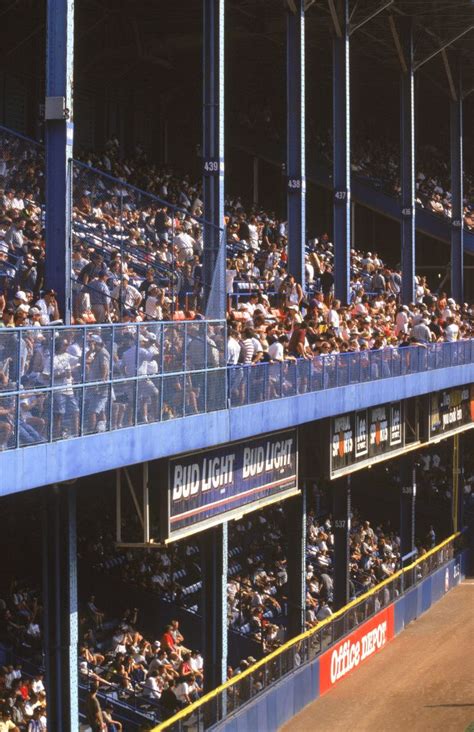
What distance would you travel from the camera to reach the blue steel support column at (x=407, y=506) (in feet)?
123

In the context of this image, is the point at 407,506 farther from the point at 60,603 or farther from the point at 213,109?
the point at 60,603

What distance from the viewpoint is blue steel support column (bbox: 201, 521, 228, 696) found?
23.7m

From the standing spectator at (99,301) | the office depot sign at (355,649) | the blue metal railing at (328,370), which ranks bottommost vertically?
the office depot sign at (355,649)

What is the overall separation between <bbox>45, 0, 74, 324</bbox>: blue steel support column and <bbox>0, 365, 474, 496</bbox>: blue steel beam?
2043 millimetres

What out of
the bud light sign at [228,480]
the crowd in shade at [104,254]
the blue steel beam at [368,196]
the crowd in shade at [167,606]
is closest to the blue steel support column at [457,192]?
the blue steel beam at [368,196]

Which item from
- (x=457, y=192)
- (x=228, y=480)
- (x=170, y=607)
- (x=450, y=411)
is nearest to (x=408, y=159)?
(x=457, y=192)

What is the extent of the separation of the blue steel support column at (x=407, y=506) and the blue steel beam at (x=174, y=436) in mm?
7549

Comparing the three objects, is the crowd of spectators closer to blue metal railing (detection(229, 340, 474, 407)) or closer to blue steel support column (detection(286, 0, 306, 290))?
blue metal railing (detection(229, 340, 474, 407))

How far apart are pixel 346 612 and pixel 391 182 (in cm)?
2582

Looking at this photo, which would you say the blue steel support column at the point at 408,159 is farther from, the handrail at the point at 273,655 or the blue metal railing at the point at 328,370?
the handrail at the point at 273,655

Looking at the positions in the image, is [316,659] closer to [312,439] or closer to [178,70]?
[312,439]

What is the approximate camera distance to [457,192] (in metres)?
46.2

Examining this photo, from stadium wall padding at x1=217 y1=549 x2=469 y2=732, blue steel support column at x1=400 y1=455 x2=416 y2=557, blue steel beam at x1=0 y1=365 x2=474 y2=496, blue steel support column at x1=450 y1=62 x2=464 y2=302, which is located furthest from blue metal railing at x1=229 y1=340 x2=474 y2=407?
blue steel support column at x1=450 y1=62 x2=464 y2=302

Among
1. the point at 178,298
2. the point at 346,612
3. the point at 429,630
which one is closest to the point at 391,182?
the point at 429,630
